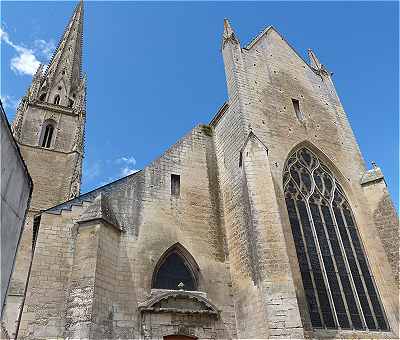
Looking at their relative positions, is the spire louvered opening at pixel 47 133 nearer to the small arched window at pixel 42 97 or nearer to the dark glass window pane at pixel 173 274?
the small arched window at pixel 42 97

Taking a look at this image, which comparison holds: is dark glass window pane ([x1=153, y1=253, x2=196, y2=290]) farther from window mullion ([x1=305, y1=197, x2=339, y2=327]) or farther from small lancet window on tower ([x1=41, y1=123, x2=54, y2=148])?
small lancet window on tower ([x1=41, y1=123, x2=54, y2=148])

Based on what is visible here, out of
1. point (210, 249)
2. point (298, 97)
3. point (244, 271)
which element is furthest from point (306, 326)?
point (298, 97)

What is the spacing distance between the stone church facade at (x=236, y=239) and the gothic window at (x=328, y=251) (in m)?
0.03

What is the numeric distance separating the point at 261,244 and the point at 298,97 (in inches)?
249

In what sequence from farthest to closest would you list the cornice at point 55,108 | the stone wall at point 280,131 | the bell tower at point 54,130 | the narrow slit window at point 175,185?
1. the cornice at point 55,108
2. the bell tower at point 54,130
3. the narrow slit window at point 175,185
4. the stone wall at point 280,131

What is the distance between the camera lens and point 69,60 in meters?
28.5

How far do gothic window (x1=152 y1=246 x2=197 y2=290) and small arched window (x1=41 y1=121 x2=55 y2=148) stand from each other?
15.6 meters

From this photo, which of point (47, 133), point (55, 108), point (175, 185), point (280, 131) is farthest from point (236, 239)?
point (55, 108)

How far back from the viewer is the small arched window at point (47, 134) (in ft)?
71.1

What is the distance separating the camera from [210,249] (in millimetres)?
9047

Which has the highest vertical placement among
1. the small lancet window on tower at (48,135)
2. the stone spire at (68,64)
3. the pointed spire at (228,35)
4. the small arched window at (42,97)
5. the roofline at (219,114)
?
the stone spire at (68,64)

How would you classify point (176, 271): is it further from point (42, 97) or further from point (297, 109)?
point (42, 97)

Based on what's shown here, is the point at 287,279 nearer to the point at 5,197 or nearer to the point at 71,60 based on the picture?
the point at 5,197

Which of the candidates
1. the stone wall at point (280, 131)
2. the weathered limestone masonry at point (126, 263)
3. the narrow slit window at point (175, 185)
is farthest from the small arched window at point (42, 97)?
the narrow slit window at point (175, 185)
